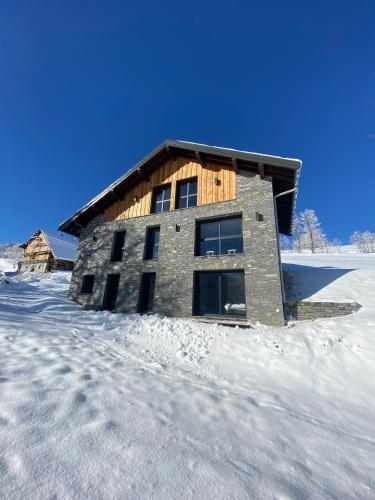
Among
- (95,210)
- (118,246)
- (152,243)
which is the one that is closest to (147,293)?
(152,243)

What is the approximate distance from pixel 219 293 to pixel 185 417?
26.3 feet

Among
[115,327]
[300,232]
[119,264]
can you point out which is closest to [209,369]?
[115,327]

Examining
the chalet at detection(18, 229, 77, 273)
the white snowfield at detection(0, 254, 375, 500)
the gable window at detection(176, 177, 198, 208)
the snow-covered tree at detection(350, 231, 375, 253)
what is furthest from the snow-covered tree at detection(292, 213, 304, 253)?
the white snowfield at detection(0, 254, 375, 500)

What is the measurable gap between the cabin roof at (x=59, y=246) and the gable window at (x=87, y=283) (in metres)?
20.4

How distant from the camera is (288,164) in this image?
10.0 m

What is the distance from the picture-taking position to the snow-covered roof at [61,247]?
3233 centimetres

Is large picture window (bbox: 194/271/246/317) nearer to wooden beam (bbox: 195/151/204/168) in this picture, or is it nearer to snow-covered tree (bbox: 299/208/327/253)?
wooden beam (bbox: 195/151/204/168)

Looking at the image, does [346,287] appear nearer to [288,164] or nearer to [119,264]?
[288,164]

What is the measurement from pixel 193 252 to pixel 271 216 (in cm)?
425

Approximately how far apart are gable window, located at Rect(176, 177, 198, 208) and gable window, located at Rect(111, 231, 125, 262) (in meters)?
4.52

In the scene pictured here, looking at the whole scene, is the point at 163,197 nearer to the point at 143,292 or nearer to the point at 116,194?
the point at 116,194

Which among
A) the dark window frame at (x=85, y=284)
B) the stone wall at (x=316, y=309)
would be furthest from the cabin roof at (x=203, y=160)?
the stone wall at (x=316, y=309)

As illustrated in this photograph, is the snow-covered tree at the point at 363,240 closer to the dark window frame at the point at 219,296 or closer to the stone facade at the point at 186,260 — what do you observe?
the stone facade at the point at 186,260

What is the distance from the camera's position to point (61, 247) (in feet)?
112
